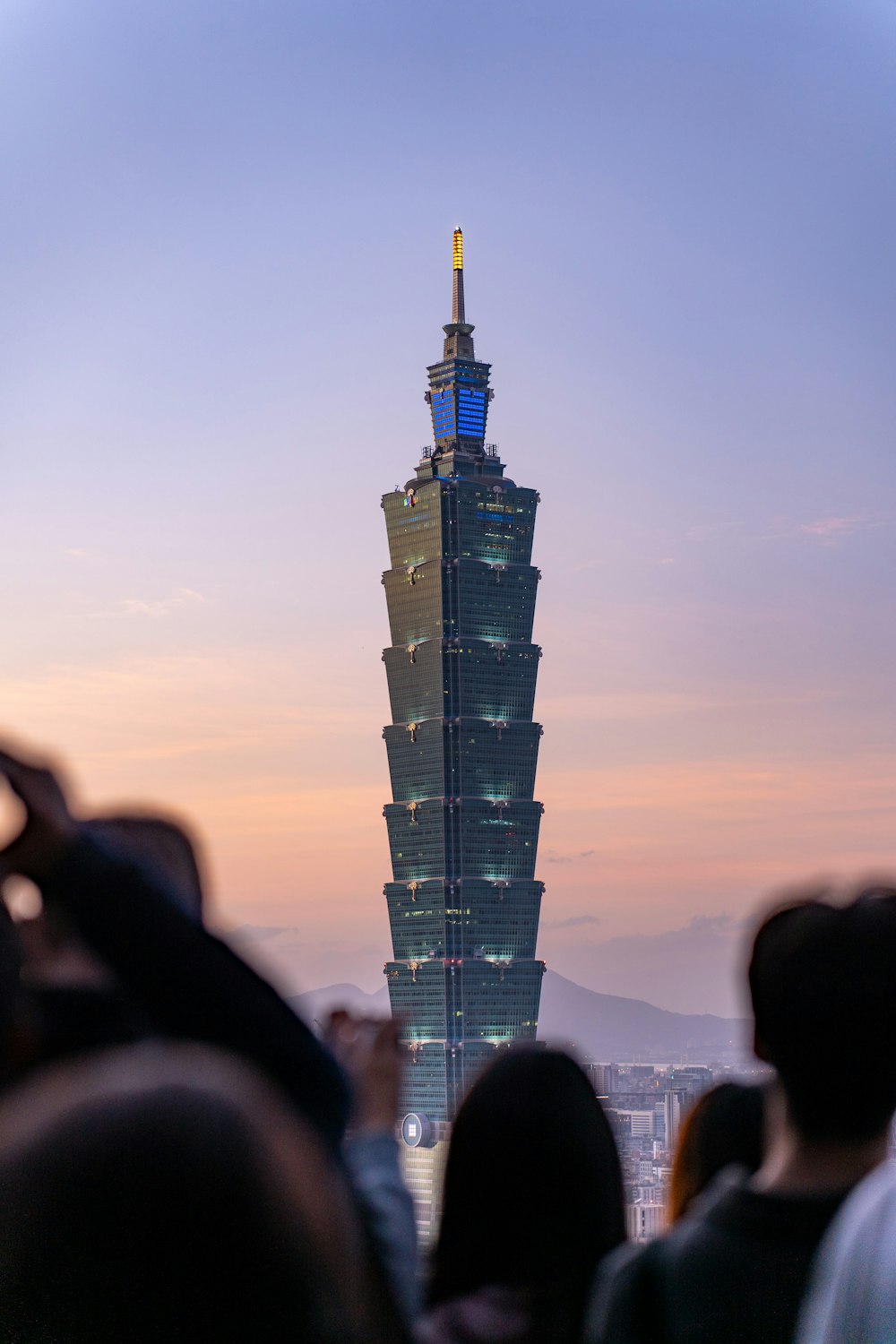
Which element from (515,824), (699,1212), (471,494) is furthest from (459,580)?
(699,1212)

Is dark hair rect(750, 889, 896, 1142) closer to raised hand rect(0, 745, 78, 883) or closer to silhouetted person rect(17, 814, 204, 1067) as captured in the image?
silhouetted person rect(17, 814, 204, 1067)


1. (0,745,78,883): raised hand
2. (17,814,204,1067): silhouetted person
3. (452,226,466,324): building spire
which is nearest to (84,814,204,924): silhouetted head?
(17,814,204,1067): silhouetted person

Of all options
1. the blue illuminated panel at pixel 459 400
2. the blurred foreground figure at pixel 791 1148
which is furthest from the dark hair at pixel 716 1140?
the blue illuminated panel at pixel 459 400

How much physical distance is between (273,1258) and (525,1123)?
Answer: 0.83 metres

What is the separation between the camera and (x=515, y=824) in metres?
41.8

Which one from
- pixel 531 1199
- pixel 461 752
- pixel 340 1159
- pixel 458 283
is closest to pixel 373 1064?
pixel 531 1199

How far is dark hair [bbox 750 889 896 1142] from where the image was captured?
1.16m

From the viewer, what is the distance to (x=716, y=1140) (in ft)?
5.00

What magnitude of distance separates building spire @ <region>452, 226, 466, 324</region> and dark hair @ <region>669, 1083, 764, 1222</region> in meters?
45.7

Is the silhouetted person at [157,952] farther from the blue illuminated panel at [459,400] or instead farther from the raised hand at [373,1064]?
the blue illuminated panel at [459,400]

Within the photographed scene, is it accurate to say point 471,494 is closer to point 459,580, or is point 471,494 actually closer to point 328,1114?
point 459,580

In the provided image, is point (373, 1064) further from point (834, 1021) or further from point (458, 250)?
point (458, 250)

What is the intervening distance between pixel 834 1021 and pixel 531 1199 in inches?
11.1

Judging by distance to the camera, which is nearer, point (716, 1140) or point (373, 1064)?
point (373, 1064)
